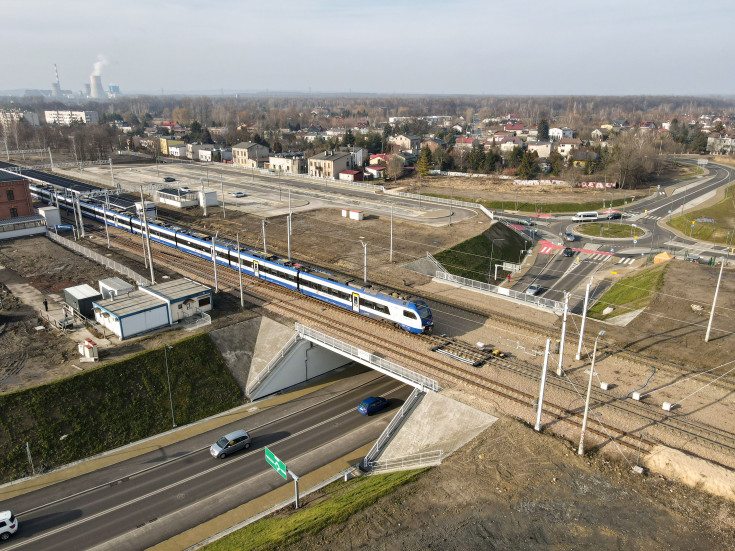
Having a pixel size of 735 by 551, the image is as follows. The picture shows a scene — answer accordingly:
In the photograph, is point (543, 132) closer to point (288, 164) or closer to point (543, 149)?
point (543, 149)

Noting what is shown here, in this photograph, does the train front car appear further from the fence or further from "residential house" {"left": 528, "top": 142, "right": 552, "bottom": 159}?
"residential house" {"left": 528, "top": 142, "right": 552, "bottom": 159}

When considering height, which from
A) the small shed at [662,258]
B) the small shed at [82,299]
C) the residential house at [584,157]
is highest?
the residential house at [584,157]

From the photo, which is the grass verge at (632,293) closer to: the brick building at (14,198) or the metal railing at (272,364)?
the metal railing at (272,364)

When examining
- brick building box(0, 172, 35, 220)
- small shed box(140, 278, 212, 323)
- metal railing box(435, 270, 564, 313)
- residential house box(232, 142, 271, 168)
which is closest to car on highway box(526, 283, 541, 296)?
metal railing box(435, 270, 564, 313)

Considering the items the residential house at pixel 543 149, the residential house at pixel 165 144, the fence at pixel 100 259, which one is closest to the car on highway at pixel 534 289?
the fence at pixel 100 259

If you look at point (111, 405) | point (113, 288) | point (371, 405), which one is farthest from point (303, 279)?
point (111, 405)

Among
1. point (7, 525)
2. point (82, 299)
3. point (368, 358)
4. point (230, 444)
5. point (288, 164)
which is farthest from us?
point (288, 164)

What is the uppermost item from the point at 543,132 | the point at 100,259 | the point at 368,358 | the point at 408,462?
the point at 543,132
